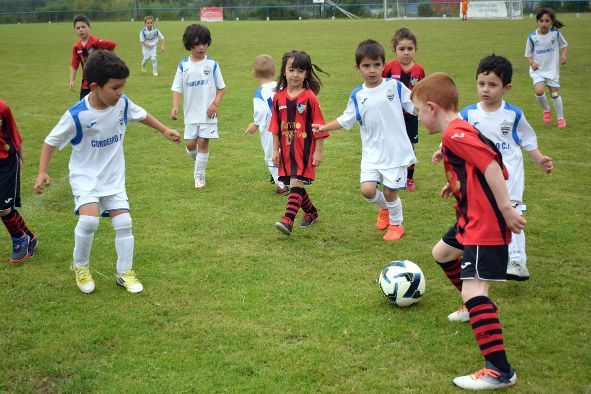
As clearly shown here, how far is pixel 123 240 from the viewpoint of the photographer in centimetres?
534

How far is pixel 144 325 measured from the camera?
15.6 feet

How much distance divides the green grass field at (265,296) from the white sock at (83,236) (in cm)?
28

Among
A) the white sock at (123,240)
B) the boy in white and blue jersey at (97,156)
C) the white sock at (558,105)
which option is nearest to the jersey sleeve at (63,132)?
the boy in white and blue jersey at (97,156)

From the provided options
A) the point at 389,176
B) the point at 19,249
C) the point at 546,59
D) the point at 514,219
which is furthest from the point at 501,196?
the point at 546,59

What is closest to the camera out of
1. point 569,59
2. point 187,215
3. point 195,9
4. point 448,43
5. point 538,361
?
point 538,361

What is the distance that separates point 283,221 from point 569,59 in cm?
1731

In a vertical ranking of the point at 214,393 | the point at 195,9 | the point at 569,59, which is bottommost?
the point at 214,393

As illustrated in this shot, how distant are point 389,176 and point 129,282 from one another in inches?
104

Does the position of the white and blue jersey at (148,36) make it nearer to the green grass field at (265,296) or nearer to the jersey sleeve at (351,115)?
the green grass field at (265,296)

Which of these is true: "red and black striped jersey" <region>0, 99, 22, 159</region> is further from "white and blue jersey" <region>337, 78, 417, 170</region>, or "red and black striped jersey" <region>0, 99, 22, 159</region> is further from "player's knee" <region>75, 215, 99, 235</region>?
"white and blue jersey" <region>337, 78, 417, 170</region>

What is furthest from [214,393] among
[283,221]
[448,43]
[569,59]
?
[448,43]

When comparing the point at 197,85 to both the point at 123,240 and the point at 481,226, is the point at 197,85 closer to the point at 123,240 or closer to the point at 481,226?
the point at 123,240

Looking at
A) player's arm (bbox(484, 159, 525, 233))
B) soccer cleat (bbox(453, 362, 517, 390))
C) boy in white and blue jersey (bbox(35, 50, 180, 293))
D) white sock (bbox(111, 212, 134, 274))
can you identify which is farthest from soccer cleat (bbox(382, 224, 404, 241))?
→ player's arm (bbox(484, 159, 525, 233))

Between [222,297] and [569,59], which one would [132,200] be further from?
[569,59]
